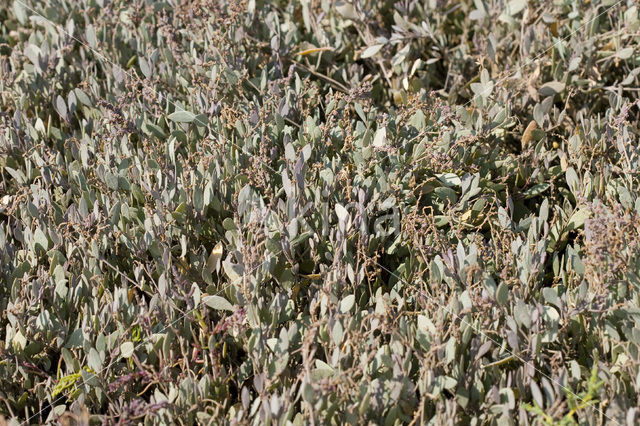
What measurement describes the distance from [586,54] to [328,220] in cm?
146

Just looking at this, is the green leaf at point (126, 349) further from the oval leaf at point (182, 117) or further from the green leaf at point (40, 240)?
the oval leaf at point (182, 117)

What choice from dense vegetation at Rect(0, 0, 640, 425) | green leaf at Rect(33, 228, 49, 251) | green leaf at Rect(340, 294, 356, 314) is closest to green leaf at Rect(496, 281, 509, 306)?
dense vegetation at Rect(0, 0, 640, 425)

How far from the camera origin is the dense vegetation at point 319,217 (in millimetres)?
2197

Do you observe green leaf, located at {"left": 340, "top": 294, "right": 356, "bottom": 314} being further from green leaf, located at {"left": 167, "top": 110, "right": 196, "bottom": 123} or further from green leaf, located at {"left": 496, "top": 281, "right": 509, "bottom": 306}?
green leaf, located at {"left": 167, "top": 110, "right": 196, "bottom": 123}

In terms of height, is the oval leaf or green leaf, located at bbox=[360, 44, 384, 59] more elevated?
green leaf, located at bbox=[360, 44, 384, 59]

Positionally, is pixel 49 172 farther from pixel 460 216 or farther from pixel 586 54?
pixel 586 54

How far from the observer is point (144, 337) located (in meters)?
2.32

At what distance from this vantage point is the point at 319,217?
267cm

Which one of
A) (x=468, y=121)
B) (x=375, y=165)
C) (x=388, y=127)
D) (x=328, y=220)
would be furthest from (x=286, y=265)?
(x=468, y=121)

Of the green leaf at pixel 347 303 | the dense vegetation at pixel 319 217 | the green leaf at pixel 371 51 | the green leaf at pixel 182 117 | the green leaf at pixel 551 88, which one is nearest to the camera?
the dense vegetation at pixel 319 217

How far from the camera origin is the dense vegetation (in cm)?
220

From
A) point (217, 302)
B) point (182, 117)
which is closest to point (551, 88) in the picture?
point (182, 117)

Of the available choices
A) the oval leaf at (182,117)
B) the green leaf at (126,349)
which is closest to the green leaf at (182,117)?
the oval leaf at (182,117)

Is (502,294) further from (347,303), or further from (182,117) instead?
(182,117)
